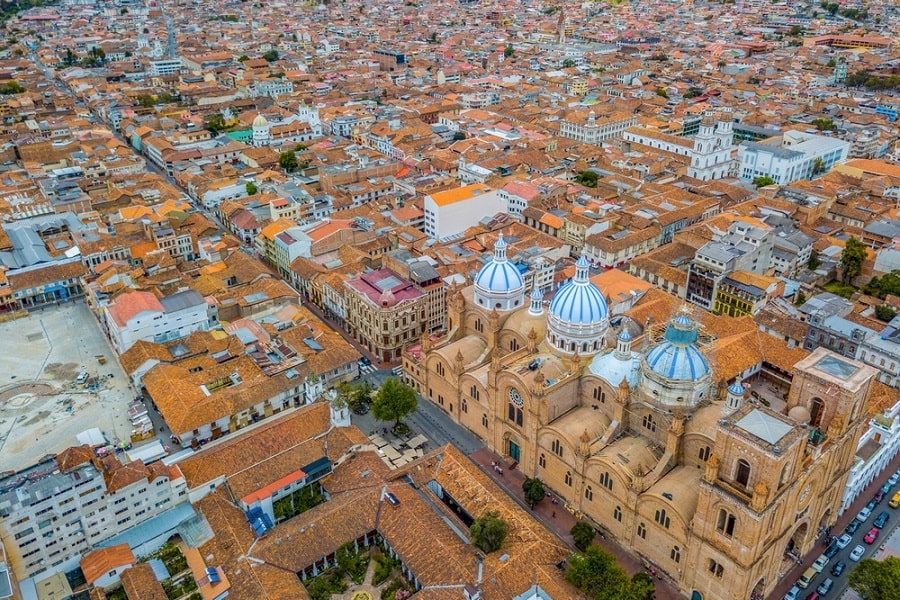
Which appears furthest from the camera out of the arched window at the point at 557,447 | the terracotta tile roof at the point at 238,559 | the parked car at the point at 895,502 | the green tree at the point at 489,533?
the parked car at the point at 895,502

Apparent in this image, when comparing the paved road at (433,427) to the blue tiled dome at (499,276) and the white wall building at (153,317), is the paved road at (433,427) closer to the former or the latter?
the blue tiled dome at (499,276)

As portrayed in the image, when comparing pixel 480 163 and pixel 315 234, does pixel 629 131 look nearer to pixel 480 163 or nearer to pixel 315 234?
pixel 480 163

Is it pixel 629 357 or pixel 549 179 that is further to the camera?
pixel 549 179

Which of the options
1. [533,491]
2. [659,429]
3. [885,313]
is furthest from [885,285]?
[533,491]

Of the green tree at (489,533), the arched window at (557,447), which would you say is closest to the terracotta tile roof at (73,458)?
the green tree at (489,533)

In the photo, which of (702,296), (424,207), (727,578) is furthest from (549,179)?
(727,578)

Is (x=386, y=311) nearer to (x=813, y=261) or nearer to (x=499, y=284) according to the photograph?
(x=499, y=284)
